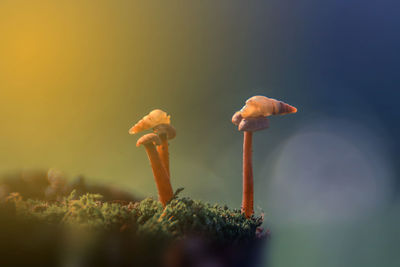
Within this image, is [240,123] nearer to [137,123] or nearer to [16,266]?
[137,123]

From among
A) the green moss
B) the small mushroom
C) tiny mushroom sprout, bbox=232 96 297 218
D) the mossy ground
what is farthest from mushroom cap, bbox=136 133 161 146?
tiny mushroom sprout, bbox=232 96 297 218

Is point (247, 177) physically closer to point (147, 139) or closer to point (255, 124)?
point (255, 124)

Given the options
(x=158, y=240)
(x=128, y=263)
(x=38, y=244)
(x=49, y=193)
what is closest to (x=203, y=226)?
(x=158, y=240)

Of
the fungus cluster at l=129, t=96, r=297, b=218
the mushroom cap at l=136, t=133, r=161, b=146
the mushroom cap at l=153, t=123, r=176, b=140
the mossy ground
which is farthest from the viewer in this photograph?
the mushroom cap at l=153, t=123, r=176, b=140

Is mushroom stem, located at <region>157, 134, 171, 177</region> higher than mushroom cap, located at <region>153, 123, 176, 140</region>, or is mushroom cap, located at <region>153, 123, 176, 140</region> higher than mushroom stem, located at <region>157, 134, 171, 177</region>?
mushroom cap, located at <region>153, 123, 176, 140</region>

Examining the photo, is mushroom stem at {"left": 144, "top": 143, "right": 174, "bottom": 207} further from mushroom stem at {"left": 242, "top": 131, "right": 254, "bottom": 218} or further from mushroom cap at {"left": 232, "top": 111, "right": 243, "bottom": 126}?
mushroom cap at {"left": 232, "top": 111, "right": 243, "bottom": 126}

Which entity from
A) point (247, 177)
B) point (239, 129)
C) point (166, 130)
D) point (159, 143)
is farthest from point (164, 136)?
point (247, 177)

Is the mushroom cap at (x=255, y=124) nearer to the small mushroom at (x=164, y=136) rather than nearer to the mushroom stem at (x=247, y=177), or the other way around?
the mushroom stem at (x=247, y=177)

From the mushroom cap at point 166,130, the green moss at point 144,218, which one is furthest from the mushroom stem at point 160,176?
the mushroom cap at point 166,130
